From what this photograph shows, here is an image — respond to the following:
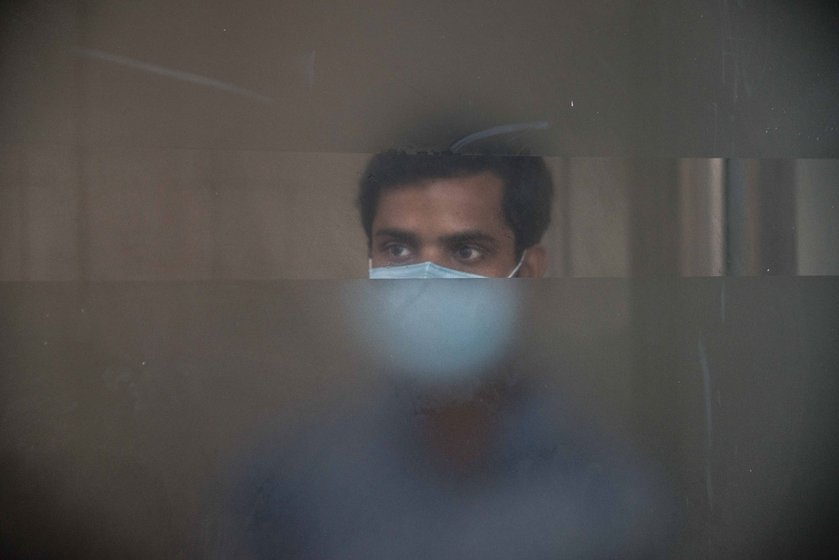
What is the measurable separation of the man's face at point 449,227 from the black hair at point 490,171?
0.01 meters

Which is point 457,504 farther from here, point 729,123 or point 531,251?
point 729,123

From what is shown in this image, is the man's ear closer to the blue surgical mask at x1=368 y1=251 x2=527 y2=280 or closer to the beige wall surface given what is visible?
the blue surgical mask at x1=368 y1=251 x2=527 y2=280

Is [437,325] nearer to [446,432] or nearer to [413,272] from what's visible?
[413,272]

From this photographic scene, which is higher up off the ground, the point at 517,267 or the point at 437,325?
the point at 517,267

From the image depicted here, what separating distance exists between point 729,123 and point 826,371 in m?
0.68

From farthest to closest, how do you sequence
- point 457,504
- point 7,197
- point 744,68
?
point 744,68 → point 457,504 → point 7,197

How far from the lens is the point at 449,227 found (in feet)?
5.62

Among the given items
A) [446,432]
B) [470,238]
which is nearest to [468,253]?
[470,238]

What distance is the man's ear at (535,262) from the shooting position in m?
1.75

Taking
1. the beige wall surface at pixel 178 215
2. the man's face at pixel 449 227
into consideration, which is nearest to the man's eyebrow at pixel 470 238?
the man's face at pixel 449 227

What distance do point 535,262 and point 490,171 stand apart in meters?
0.24

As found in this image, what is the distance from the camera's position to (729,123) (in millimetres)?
1837

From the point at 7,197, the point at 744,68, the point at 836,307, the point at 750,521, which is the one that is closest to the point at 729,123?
the point at 744,68

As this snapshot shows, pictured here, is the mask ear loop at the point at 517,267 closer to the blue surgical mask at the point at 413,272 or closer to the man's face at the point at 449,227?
the man's face at the point at 449,227
